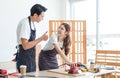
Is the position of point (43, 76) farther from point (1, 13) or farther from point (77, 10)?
point (77, 10)

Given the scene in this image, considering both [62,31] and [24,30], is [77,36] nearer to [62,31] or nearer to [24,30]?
[62,31]

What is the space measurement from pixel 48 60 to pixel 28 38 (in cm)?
53

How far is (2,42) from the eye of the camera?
4.64 m

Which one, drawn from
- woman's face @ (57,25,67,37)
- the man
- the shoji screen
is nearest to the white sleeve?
the man

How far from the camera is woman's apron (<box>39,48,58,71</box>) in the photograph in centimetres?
307

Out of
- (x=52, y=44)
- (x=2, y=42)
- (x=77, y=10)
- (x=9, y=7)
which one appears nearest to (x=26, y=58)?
(x=52, y=44)

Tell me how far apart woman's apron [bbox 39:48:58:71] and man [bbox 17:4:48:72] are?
22 cm

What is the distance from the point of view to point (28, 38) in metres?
2.70

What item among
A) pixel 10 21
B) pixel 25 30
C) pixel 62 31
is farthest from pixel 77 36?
pixel 25 30

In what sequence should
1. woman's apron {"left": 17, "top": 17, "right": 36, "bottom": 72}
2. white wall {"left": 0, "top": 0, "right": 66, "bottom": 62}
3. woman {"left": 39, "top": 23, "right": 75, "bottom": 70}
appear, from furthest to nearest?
white wall {"left": 0, "top": 0, "right": 66, "bottom": 62}
woman {"left": 39, "top": 23, "right": 75, "bottom": 70}
woman's apron {"left": 17, "top": 17, "right": 36, "bottom": 72}

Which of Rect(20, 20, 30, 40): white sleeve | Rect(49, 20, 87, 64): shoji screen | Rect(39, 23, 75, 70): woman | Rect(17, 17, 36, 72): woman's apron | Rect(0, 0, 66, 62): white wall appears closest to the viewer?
Rect(20, 20, 30, 40): white sleeve

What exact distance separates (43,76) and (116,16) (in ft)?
9.89

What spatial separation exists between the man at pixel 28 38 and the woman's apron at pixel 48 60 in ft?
0.73

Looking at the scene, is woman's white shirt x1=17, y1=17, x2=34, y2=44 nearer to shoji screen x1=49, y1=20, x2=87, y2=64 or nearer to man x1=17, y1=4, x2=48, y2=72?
man x1=17, y1=4, x2=48, y2=72
